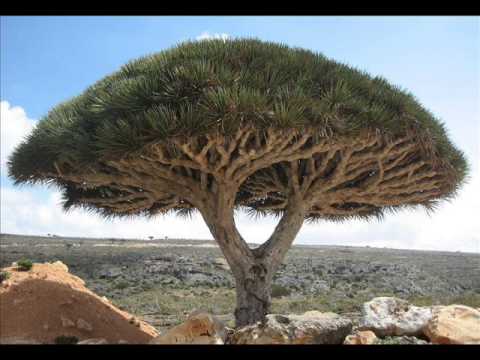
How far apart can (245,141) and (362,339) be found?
11.7 feet

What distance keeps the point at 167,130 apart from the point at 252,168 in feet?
6.35

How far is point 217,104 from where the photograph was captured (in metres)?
7.55

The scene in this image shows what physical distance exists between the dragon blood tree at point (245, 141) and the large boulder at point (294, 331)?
5.88ft

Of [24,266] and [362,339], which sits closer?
[362,339]

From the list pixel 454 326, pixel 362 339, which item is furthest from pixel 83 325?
pixel 454 326

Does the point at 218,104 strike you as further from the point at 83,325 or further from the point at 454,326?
the point at 454,326

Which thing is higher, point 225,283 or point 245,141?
point 245,141

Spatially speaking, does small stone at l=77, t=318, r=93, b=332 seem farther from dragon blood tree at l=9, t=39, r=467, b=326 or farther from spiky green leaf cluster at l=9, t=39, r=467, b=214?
spiky green leaf cluster at l=9, t=39, r=467, b=214

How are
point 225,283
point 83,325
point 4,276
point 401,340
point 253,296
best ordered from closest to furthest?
point 401,340
point 83,325
point 253,296
point 4,276
point 225,283

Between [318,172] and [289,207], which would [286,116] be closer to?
[318,172]

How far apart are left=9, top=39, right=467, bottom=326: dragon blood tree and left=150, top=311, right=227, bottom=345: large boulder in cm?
198

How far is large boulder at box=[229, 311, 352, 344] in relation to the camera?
7242 mm

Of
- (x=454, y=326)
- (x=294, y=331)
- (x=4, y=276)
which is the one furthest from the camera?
(x=4, y=276)
